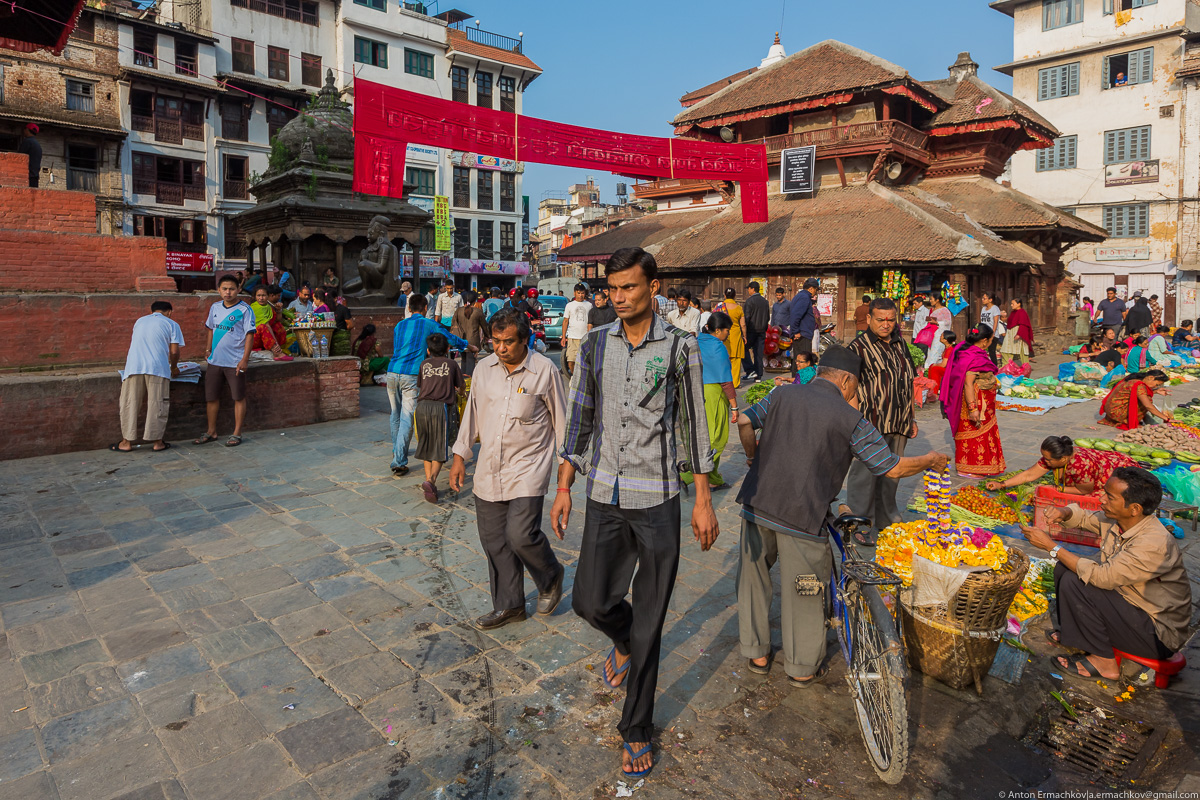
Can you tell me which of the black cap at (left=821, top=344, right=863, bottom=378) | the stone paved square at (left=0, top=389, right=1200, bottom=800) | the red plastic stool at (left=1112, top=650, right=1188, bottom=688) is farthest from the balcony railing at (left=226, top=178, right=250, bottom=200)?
the red plastic stool at (left=1112, top=650, right=1188, bottom=688)

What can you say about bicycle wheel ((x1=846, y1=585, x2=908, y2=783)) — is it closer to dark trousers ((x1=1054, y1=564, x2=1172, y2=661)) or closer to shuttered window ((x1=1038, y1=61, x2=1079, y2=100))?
dark trousers ((x1=1054, y1=564, x2=1172, y2=661))

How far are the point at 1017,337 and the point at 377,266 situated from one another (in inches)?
511

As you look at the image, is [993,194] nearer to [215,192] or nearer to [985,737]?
[985,737]

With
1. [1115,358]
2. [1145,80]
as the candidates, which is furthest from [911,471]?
[1145,80]

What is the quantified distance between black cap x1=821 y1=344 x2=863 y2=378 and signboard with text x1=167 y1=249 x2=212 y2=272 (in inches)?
1195

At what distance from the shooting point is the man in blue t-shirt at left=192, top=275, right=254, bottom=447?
7.98 m

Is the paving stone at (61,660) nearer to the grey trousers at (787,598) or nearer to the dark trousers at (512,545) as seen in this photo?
the dark trousers at (512,545)

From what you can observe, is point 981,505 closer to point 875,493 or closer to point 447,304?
point 875,493

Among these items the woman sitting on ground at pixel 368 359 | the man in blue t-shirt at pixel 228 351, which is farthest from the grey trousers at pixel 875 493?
the woman sitting on ground at pixel 368 359

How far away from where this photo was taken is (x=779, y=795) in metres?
2.65

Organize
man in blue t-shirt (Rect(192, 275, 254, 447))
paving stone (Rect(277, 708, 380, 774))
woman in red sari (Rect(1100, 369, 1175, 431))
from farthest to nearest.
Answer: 1. woman in red sari (Rect(1100, 369, 1175, 431))
2. man in blue t-shirt (Rect(192, 275, 254, 447))
3. paving stone (Rect(277, 708, 380, 774))

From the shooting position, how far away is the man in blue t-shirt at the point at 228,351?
7977 mm

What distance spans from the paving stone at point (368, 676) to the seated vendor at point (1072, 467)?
5162 millimetres

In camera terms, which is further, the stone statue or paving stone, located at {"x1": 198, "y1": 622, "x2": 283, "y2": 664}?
the stone statue
